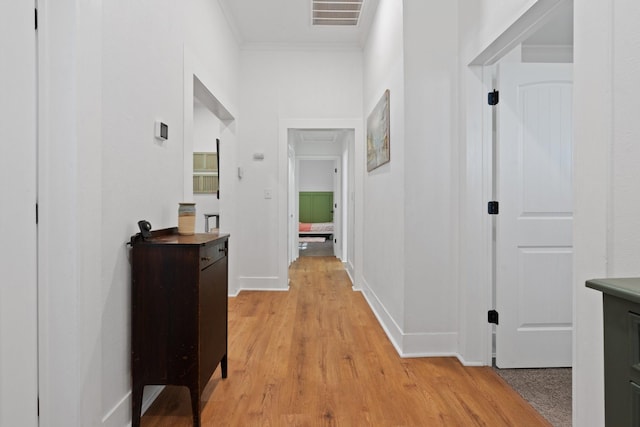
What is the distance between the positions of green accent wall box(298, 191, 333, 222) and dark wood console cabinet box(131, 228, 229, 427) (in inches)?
387

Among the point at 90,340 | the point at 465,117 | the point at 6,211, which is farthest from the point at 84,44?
the point at 465,117

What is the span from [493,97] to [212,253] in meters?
2.02

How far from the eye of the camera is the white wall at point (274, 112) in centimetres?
441

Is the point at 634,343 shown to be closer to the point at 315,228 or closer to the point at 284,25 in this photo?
the point at 284,25

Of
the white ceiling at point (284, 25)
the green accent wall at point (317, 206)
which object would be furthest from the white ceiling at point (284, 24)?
the green accent wall at point (317, 206)

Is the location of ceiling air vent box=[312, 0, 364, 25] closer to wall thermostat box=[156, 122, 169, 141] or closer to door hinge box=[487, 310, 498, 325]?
wall thermostat box=[156, 122, 169, 141]

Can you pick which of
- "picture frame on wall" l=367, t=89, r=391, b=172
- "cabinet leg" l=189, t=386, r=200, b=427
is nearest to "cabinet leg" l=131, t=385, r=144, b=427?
"cabinet leg" l=189, t=386, r=200, b=427

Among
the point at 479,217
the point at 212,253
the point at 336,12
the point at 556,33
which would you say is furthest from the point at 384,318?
the point at 336,12

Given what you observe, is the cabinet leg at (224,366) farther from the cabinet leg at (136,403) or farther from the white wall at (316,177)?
the white wall at (316,177)

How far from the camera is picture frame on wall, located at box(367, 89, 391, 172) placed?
10.0ft

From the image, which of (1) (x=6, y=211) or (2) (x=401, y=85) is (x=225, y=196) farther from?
(1) (x=6, y=211)

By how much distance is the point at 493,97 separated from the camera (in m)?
2.36

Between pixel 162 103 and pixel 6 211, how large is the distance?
1.16 m

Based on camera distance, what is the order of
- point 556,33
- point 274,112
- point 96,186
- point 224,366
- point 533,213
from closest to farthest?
1. point 96,186
2. point 224,366
3. point 533,213
4. point 556,33
5. point 274,112
